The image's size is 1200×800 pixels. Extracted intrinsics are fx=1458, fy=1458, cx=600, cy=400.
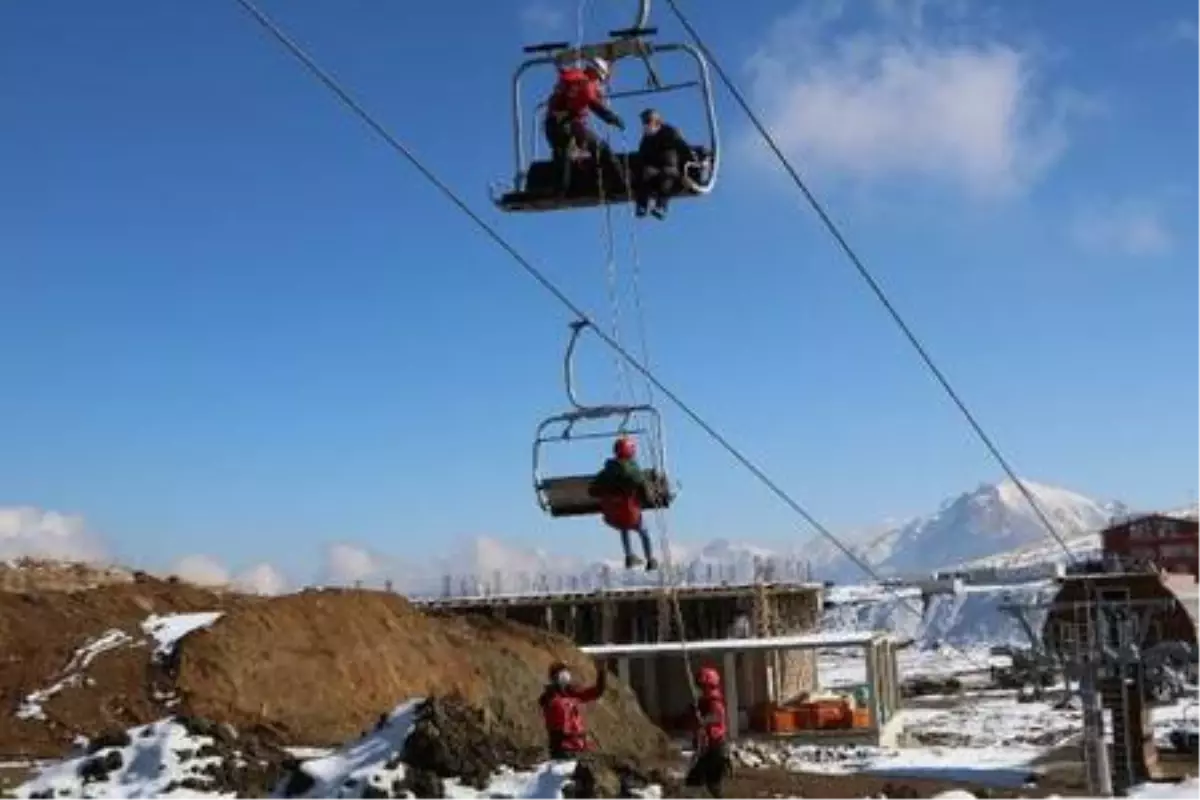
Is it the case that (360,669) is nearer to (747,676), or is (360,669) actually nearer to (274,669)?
(274,669)

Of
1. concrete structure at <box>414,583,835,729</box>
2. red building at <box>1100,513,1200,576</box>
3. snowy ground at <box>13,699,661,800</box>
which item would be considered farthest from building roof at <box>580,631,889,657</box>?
red building at <box>1100,513,1200,576</box>

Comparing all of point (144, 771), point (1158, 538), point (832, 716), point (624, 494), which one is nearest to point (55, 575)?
point (144, 771)

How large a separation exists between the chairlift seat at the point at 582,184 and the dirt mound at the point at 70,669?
46.0 ft

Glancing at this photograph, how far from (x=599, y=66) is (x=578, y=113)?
20.9 inches

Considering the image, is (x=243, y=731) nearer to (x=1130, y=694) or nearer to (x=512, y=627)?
(x=512, y=627)

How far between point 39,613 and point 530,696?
1089 centimetres

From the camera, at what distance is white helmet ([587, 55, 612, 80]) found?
13758 millimetres

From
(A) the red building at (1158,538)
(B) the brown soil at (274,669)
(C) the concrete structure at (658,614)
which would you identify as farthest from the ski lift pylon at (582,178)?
(A) the red building at (1158,538)

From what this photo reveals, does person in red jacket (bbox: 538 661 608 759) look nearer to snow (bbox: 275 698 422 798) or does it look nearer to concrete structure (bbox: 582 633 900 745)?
snow (bbox: 275 698 422 798)

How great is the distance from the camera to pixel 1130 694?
3781cm

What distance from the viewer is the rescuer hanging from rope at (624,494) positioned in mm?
14883

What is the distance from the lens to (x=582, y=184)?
14391 mm

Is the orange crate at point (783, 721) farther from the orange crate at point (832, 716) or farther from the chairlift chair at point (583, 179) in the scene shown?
the chairlift chair at point (583, 179)

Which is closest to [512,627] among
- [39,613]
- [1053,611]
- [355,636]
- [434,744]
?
[355,636]
